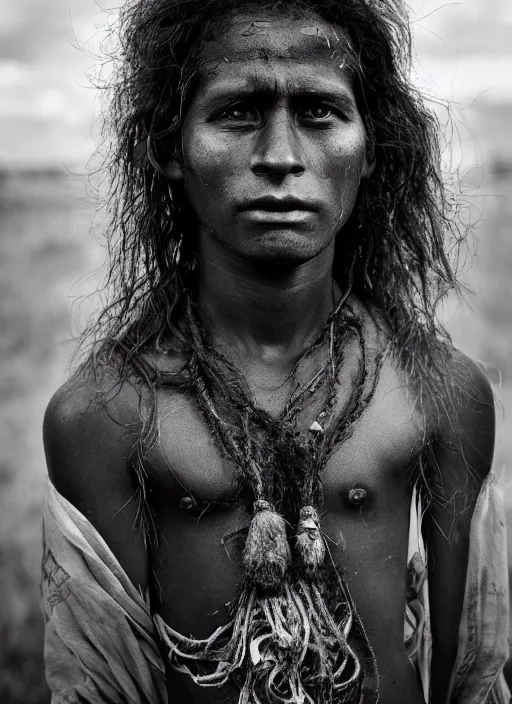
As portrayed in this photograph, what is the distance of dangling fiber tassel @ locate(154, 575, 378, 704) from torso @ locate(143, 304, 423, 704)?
1.7 inches

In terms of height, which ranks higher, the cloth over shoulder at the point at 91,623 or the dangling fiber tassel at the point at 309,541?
the dangling fiber tassel at the point at 309,541

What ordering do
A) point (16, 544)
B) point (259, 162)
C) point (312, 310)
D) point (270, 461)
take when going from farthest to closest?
point (16, 544) → point (312, 310) → point (270, 461) → point (259, 162)

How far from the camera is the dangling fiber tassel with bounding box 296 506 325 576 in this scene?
1741 millimetres

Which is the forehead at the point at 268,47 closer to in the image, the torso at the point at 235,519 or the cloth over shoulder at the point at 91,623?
the torso at the point at 235,519

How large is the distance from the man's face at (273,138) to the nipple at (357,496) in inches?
18.8

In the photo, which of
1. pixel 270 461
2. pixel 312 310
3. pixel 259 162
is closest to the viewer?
pixel 259 162

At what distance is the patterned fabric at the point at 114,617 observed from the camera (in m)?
1.87

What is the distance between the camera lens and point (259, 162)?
1.67 metres

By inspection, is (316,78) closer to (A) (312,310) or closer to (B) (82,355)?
(A) (312,310)

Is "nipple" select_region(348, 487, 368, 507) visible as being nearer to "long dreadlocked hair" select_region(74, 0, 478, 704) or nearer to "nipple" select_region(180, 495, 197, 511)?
"long dreadlocked hair" select_region(74, 0, 478, 704)

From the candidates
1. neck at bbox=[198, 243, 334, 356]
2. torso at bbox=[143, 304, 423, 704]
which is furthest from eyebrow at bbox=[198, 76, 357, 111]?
torso at bbox=[143, 304, 423, 704]

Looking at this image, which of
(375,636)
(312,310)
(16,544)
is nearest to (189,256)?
(312,310)

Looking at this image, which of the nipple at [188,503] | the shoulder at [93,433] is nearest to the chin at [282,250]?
the shoulder at [93,433]

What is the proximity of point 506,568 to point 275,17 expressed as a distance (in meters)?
1.28
